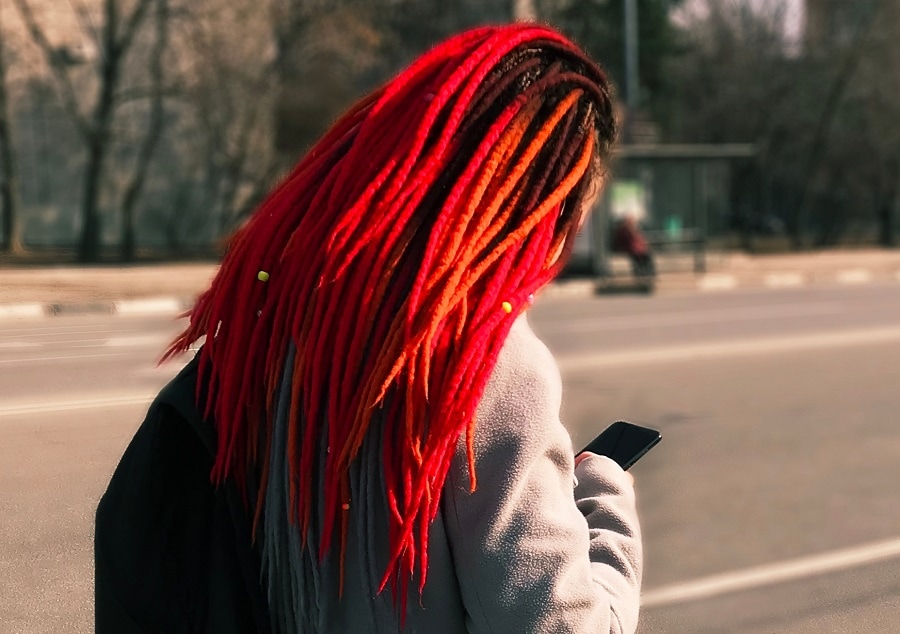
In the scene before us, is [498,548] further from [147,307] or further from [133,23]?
[133,23]

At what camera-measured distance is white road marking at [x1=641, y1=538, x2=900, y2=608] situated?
13.9ft

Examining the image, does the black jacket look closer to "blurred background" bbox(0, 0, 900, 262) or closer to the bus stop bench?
"blurred background" bbox(0, 0, 900, 262)

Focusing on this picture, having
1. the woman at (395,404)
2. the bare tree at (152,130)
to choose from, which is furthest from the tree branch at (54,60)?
the woman at (395,404)

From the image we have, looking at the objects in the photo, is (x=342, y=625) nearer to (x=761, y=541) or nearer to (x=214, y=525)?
(x=214, y=525)

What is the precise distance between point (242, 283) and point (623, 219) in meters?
20.0

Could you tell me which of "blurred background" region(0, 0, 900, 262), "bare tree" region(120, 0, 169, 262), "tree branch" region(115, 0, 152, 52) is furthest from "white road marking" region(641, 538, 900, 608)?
"bare tree" region(120, 0, 169, 262)

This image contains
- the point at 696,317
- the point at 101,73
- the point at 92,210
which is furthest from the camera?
the point at 101,73

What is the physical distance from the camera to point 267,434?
4.64ft

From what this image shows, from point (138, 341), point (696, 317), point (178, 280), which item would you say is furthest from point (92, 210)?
point (696, 317)

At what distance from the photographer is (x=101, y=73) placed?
2583cm

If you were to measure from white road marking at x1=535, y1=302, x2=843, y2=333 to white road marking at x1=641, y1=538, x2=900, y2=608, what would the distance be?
791 cm

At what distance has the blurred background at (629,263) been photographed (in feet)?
14.5

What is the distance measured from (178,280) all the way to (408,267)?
61.7ft

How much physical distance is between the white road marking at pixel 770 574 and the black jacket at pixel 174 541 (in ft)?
9.85
